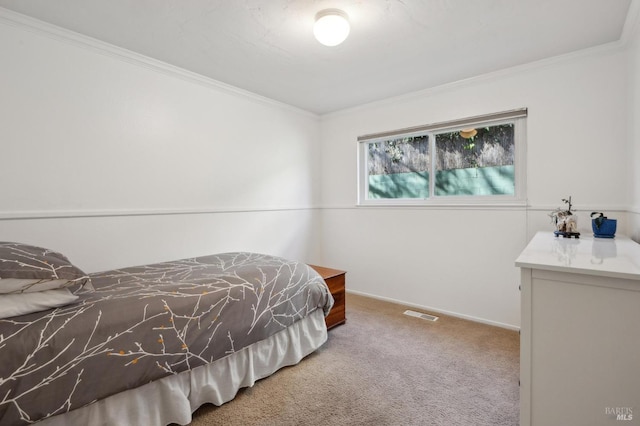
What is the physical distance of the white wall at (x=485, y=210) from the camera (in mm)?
2283

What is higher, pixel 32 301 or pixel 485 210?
pixel 485 210

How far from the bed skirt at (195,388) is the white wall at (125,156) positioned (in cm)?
120

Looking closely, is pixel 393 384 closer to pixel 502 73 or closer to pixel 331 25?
pixel 331 25

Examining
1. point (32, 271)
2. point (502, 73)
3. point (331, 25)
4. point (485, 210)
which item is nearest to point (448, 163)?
point (485, 210)

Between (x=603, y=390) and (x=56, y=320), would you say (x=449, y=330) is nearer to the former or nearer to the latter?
(x=603, y=390)

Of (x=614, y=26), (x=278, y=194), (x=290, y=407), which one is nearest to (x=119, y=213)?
(x=278, y=194)

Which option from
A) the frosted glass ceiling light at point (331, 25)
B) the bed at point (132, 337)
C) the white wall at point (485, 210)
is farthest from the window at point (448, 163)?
the bed at point (132, 337)

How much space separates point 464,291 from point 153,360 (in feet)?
8.70

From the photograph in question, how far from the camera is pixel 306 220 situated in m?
3.90

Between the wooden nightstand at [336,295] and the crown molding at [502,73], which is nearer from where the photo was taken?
the crown molding at [502,73]

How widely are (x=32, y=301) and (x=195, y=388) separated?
0.86 meters

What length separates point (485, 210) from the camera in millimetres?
2791

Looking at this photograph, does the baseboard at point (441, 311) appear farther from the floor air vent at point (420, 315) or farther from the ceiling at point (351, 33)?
the ceiling at point (351, 33)

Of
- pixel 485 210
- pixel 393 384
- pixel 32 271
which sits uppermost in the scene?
pixel 485 210
